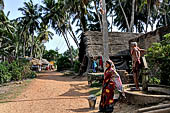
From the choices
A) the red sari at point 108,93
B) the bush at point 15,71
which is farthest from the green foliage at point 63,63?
the red sari at point 108,93

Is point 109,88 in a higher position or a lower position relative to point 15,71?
lower

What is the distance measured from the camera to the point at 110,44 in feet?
52.1

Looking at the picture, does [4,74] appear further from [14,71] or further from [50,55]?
[50,55]

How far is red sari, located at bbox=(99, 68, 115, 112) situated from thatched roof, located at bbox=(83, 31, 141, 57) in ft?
30.9

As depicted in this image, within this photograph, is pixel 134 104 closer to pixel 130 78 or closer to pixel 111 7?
pixel 130 78

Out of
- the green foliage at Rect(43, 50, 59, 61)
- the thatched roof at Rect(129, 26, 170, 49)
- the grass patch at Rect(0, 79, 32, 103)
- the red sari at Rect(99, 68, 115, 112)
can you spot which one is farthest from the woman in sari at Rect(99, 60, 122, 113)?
the green foliage at Rect(43, 50, 59, 61)

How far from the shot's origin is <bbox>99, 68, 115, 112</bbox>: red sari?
4.43 meters

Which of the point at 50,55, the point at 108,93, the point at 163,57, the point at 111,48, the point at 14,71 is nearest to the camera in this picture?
the point at 108,93

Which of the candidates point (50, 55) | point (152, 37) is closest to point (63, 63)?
point (152, 37)

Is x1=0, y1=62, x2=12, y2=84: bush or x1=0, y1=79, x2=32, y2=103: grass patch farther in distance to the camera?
x1=0, y1=62, x2=12, y2=84: bush

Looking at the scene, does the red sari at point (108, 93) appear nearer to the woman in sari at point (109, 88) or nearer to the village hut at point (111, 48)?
the woman in sari at point (109, 88)

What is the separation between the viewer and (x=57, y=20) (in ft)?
80.5

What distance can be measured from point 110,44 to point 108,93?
38.9 ft

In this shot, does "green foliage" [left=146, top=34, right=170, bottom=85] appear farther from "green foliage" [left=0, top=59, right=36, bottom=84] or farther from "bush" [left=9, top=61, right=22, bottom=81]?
"bush" [left=9, top=61, right=22, bottom=81]
